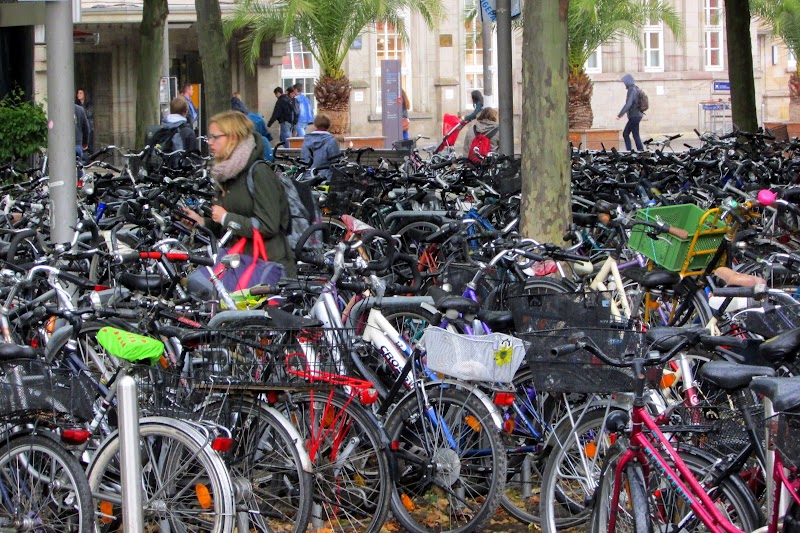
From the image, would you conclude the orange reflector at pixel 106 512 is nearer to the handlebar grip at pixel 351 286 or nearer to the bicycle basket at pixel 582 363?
the handlebar grip at pixel 351 286

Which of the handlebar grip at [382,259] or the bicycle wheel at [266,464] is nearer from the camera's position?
the bicycle wheel at [266,464]

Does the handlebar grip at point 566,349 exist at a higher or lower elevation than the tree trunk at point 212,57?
lower

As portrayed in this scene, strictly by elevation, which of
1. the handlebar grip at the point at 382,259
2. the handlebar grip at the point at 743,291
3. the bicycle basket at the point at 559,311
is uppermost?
the handlebar grip at the point at 382,259

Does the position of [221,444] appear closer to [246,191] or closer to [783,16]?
[246,191]

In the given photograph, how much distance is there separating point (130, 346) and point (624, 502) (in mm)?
1900

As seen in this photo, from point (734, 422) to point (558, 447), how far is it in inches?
36.5

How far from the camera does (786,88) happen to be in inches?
1903

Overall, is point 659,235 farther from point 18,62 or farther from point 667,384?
point 18,62

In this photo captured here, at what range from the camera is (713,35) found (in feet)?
140

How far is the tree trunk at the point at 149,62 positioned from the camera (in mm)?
19922

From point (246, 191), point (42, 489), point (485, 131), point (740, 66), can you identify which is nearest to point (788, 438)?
point (42, 489)

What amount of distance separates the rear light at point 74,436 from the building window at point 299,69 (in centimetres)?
3230

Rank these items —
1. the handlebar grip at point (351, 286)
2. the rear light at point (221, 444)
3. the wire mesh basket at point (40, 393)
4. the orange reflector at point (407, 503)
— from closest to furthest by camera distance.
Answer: the wire mesh basket at point (40, 393) → the rear light at point (221, 444) → the orange reflector at point (407, 503) → the handlebar grip at point (351, 286)

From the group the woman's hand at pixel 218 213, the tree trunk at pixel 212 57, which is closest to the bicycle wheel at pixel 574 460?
the woman's hand at pixel 218 213
